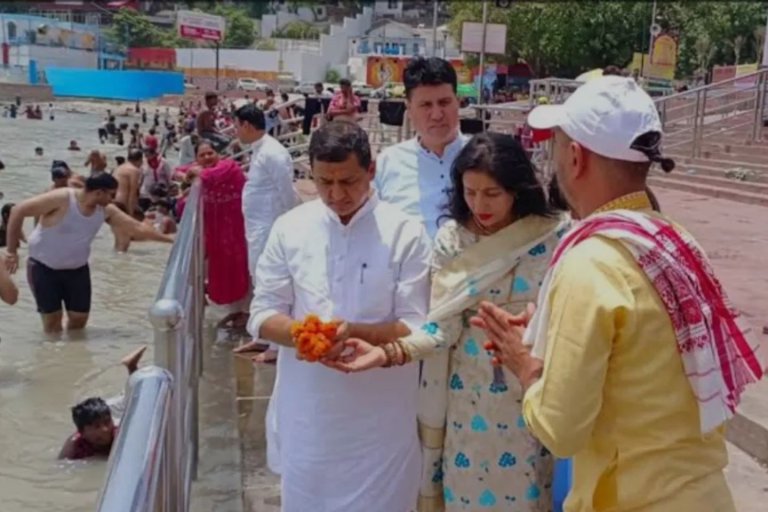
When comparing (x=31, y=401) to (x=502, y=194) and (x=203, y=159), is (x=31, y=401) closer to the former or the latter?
(x=203, y=159)

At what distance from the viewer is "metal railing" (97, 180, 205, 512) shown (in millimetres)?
1717

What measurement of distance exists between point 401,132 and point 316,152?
32.7 ft

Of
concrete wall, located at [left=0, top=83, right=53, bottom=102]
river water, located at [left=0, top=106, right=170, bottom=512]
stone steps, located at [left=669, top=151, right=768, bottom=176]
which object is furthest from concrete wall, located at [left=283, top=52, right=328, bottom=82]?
river water, located at [left=0, top=106, right=170, bottom=512]

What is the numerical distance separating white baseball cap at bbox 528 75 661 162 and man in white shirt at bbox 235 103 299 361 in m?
4.34

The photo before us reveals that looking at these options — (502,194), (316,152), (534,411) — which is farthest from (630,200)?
(316,152)

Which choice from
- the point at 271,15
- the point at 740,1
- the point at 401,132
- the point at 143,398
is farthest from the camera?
the point at 271,15

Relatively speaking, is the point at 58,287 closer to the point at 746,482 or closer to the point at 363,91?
the point at 746,482

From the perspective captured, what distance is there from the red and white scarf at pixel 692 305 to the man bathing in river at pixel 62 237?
6.67 m

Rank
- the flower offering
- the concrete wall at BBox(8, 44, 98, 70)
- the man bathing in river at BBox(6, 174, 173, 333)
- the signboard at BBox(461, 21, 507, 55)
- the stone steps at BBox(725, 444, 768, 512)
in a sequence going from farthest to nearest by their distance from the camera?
the concrete wall at BBox(8, 44, 98, 70) < the signboard at BBox(461, 21, 507, 55) < the man bathing in river at BBox(6, 174, 173, 333) < the stone steps at BBox(725, 444, 768, 512) < the flower offering

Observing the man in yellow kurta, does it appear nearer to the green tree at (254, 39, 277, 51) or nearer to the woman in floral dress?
the woman in floral dress

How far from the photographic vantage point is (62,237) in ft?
26.2

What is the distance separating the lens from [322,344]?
8.57 feet

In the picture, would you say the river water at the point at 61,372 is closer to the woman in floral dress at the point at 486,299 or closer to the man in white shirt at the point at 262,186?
the man in white shirt at the point at 262,186

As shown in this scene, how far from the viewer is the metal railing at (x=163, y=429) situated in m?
1.72
